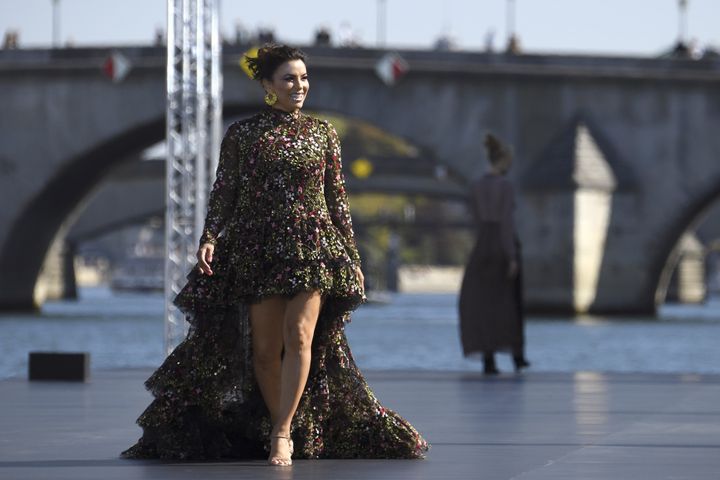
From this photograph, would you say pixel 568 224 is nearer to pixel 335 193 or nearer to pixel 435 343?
pixel 435 343

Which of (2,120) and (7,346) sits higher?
(2,120)

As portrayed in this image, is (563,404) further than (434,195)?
No

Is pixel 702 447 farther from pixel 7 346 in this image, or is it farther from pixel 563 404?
pixel 7 346

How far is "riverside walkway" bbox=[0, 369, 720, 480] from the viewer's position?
7020 mm

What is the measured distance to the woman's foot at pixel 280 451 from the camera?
727 cm

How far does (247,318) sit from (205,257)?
1.09 feet

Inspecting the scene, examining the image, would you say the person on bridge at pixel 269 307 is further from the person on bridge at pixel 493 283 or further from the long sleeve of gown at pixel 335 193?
the person on bridge at pixel 493 283

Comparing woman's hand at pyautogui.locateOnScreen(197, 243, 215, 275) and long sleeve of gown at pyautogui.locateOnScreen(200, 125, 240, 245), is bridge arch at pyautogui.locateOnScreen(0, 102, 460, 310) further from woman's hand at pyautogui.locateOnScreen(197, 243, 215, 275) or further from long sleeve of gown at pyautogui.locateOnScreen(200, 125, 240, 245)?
woman's hand at pyautogui.locateOnScreen(197, 243, 215, 275)

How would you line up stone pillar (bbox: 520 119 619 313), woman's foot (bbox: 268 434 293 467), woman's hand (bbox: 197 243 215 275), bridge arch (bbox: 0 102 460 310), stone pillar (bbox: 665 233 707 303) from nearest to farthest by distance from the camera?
1. woman's foot (bbox: 268 434 293 467)
2. woman's hand (bbox: 197 243 215 275)
3. stone pillar (bbox: 520 119 619 313)
4. bridge arch (bbox: 0 102 460 310)
5. stone pillar (bbox: 665 233 707 303)

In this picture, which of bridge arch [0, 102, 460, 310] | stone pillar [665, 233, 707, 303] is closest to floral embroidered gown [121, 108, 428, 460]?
bridge arch [0, 102, 460, 310]

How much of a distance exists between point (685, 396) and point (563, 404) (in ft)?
3.41

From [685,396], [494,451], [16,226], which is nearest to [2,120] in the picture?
[16,226]

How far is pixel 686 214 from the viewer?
41.8m

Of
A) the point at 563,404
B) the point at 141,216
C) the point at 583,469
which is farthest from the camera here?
the point at 141,216
